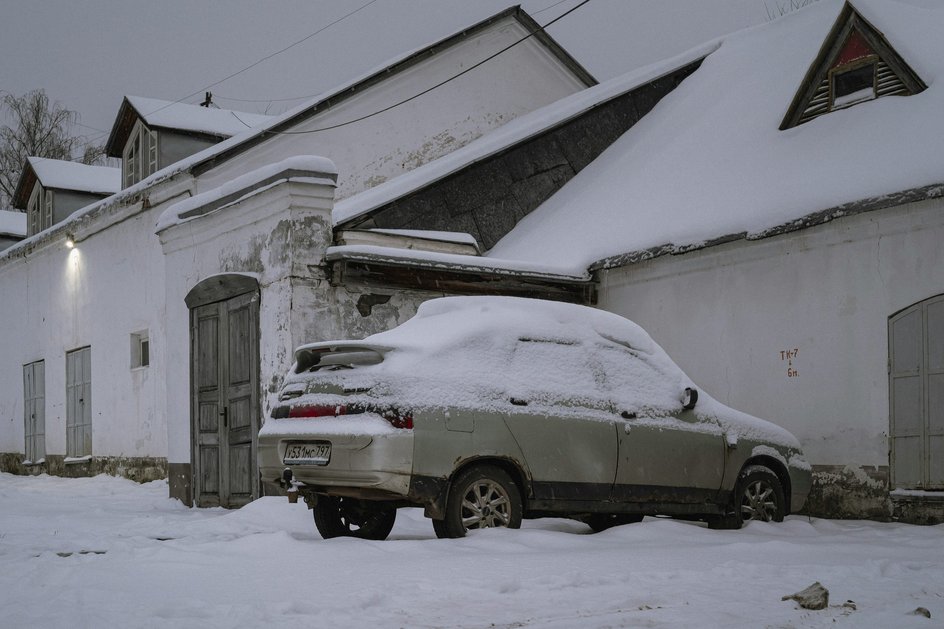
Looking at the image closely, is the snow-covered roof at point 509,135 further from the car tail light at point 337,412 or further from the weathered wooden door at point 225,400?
the car tail light at point 337,412

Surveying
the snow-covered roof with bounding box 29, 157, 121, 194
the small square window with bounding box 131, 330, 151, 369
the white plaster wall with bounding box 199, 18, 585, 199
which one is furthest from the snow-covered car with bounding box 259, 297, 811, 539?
the snow-covered roof with bounding box 29, 157, 121, 194

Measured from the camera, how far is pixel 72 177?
2641 centimetres

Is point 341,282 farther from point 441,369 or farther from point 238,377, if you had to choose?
point 441,369

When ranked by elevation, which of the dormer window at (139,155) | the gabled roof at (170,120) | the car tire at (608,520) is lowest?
the car tire at (608,520)

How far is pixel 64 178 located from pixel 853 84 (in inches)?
780

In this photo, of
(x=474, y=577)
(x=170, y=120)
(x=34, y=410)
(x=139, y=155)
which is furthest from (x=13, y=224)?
(x=474, y=577)

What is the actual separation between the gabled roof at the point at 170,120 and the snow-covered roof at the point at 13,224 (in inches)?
313

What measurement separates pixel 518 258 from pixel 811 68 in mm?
4486

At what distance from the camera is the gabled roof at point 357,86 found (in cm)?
1778

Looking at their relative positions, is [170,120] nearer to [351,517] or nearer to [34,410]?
[34,410]

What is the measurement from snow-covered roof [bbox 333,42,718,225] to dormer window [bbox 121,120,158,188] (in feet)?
17.8

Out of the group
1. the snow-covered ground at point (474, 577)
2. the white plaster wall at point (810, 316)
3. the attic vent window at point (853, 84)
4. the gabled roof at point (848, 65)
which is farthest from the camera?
the attic vent window at point (853, 84)

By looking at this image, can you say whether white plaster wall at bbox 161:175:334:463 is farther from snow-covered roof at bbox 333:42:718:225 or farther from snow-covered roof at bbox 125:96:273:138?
snow-covered roof at bbox 125:96:273:138

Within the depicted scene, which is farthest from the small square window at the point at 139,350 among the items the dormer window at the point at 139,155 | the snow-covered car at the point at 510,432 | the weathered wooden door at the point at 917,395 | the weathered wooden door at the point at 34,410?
the weathered wooden door at the point at 917,395
